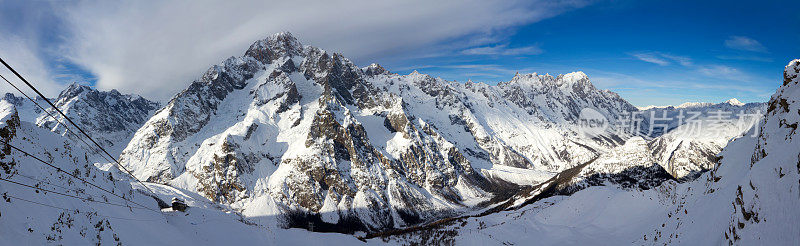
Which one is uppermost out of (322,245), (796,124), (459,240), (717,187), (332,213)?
(796,124)

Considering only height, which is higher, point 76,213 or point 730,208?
point 76,213

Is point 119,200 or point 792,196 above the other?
point 119,200

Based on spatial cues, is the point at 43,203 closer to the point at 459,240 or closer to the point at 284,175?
the point at 459,240

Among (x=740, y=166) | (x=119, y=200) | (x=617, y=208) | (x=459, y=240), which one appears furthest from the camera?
(x=459, y=240)

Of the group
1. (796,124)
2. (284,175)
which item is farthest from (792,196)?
(284,175)

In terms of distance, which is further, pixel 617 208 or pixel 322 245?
pixel 617 208

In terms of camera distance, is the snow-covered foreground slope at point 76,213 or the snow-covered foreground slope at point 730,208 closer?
the snow-covered foreground slope at point 730,208

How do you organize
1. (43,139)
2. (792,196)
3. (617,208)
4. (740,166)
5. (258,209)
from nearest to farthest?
(792,196) < (740,166) < (43,139) < (617,208) < (258,209)

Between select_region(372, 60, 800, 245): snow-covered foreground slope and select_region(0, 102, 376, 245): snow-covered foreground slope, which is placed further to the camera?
select_region(0, 102, 376, 245): snow-covered foreground slope
